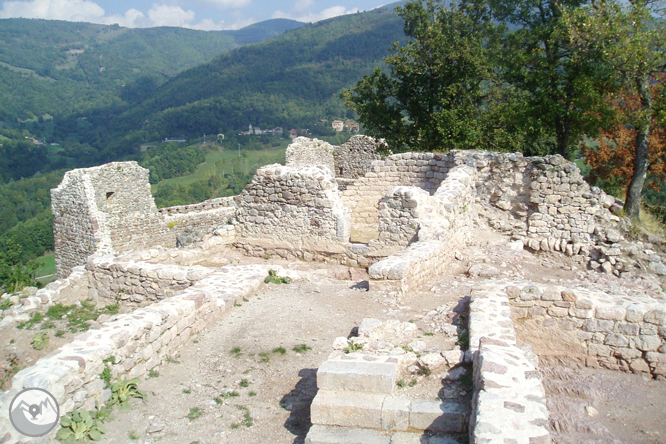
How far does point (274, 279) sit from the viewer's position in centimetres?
877

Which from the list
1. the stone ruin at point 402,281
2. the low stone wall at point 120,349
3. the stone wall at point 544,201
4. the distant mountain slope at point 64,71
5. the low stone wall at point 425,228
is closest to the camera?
the stone ruin at point 402,281

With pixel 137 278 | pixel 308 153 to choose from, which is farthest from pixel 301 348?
pixel 308 153

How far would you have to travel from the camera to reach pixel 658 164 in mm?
18750

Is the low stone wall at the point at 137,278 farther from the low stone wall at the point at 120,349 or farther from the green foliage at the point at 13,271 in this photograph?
the green foliage at the point at 13,271

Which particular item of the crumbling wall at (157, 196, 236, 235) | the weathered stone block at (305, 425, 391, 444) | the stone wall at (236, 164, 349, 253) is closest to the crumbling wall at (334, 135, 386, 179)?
the crumbling wall at (157, 196, 236, 235)

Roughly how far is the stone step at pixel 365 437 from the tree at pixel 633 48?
38.5 ft

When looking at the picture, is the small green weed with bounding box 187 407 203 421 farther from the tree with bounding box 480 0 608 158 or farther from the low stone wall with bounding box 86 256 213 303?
the tree with bounding box 480 0 608 158

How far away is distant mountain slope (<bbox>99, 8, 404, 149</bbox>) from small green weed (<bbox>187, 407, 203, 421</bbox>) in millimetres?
86033

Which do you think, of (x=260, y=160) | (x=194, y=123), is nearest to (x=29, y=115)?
(x=194, y=123)

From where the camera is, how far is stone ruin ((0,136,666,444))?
4.25 metres

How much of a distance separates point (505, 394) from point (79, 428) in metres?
3.54

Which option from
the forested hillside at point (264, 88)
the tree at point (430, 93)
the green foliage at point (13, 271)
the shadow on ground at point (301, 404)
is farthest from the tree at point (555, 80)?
the forested hillside at point (264, 88)

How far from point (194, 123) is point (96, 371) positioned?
301 feet

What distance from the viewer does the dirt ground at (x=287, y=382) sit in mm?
4809
